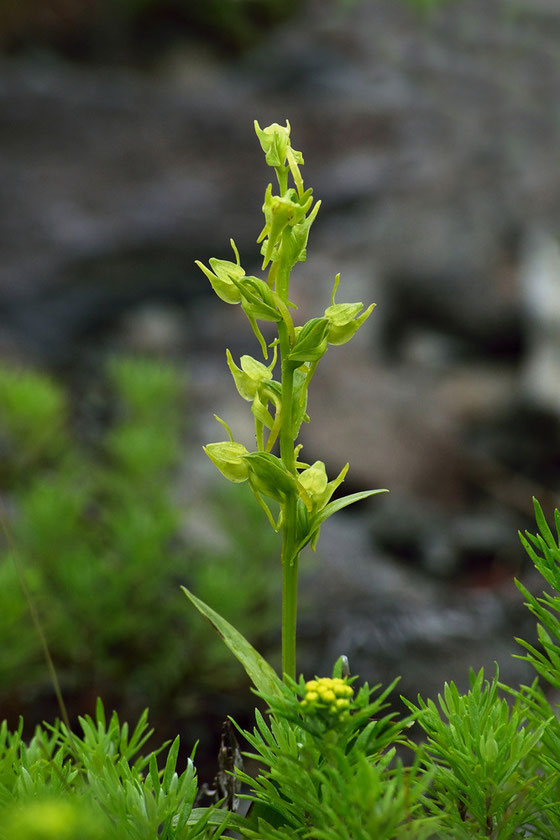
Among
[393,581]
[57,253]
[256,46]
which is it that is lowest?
[393,581]

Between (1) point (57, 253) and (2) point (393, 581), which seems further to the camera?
(1) point (57, 253)

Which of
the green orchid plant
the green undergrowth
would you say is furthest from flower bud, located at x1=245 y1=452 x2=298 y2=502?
the green undergrowth

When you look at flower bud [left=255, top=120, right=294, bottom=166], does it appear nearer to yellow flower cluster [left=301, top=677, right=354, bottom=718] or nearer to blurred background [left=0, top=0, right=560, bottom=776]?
yellow flower cluster [left=301, top=677, right=354, bottom=718]

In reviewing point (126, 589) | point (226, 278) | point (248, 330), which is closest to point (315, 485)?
point (226, 278)

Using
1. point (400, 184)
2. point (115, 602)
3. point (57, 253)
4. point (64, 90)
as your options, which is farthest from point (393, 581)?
point (64, 90)

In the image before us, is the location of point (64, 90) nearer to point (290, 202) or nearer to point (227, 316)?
point (227, 316)

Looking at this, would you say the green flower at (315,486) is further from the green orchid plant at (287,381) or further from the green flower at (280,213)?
the green flower at (280,213)
